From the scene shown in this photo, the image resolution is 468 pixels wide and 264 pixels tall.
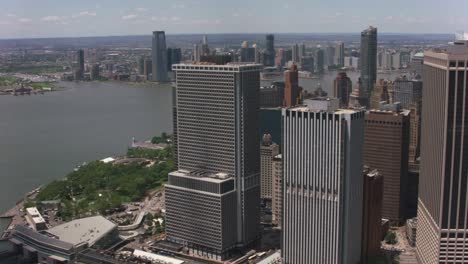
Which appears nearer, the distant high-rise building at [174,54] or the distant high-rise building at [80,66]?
the distant high-rise building at [174,54]

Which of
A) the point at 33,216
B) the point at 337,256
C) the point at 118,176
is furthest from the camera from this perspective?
the point at 118,176

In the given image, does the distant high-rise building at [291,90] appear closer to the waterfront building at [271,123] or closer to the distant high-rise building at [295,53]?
the waterfront building at [271,123]

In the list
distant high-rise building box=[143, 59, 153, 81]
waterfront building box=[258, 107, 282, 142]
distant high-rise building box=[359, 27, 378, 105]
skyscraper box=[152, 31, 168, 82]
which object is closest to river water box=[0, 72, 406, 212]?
distant high-rise building box=[359, 27, 378, 105]

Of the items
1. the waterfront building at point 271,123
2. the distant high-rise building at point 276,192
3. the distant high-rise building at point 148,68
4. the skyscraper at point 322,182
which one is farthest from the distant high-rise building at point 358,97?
the distant high-rise building at point 148,68

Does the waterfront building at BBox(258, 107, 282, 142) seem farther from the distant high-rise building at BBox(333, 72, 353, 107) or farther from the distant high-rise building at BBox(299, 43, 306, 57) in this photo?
the distant high-rise building at BBox(299, 43, 306, 57)

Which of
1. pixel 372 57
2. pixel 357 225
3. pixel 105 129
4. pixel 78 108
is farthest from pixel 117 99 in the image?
pixel 357 225

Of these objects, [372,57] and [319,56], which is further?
[319,56]

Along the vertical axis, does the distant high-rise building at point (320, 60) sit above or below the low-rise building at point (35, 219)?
above

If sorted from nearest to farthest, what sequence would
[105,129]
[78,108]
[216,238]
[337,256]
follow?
[337,256], [216,238], [105,129], [78,108]

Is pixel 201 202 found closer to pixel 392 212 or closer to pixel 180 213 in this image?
pixel 180 213
